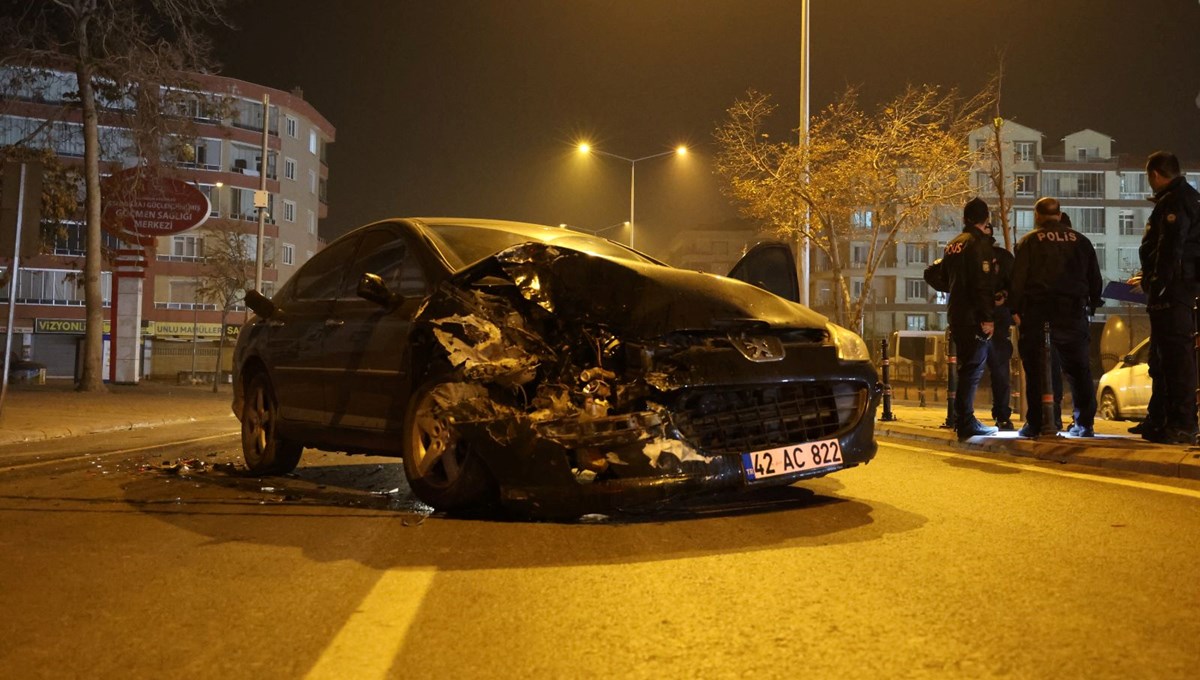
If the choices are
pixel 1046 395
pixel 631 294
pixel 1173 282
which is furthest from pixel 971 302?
pixel 631 294

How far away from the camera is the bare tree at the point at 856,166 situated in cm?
2148

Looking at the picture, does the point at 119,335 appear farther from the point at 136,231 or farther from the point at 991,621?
the point at 991,621

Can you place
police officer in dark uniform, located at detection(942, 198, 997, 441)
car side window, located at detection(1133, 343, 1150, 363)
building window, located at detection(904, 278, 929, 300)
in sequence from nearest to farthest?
police officer in dark uniform, located at detection(942, 198, 997, 441), car side window, located at detection(1133, 343, 1150, 363), building window, located at detection(904, 278, 929, 300)

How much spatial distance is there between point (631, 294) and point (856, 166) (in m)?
17.7

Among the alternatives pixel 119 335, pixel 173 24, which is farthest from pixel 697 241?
pixel 173 24

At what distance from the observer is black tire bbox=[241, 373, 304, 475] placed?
7.17m

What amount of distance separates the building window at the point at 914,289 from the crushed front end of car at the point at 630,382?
2901 inches

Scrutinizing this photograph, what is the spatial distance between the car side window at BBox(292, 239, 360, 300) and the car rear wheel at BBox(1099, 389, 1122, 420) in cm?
1320

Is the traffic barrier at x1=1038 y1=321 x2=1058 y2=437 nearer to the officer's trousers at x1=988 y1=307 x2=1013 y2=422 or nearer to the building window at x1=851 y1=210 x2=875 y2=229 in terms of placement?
the officer's trousers at x1=988 y1=307 x2=1013 y2=422

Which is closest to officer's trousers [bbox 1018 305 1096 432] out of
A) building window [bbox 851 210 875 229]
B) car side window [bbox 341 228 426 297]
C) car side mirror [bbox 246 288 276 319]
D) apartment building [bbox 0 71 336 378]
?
car side window [bbox 341 228 426 297]

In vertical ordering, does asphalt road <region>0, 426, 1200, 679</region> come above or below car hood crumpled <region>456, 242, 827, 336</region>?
below

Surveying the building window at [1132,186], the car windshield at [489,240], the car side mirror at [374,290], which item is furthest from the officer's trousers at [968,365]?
the building window at [1132,186]

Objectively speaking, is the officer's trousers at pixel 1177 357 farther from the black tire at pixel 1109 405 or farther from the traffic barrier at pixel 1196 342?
the black tire at pixel 1109 405

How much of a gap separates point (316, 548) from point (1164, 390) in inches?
276
